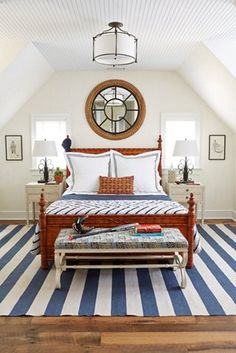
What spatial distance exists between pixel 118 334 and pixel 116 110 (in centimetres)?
395

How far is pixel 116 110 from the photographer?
18.5 feet

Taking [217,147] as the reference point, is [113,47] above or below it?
above

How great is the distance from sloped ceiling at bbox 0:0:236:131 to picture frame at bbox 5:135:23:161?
163 centimetres

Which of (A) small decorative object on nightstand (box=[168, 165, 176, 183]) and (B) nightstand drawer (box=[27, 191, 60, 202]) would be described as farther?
(A) small decorative object on nightstand (box=[168, 165, 176, 183])

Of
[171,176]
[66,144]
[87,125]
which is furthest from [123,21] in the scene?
[171,176]

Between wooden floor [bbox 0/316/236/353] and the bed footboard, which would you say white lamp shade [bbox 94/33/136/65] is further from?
wooden floor [bbox 0/316/236/353]

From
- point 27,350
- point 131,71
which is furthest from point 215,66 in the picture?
point 27,350

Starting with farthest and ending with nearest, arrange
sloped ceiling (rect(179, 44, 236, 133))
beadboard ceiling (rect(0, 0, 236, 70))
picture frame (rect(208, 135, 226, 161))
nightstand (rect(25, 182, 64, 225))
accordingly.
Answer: picture frame (rect(208, 135, 226, 161)), nightstand (rect(25, 182, 64, 225)), sloped ceiling (rect(179, 44, 236, 133)), beadboard ceiling (rect(0, 0, 236, 70))

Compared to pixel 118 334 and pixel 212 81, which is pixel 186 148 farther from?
pixel 118 334

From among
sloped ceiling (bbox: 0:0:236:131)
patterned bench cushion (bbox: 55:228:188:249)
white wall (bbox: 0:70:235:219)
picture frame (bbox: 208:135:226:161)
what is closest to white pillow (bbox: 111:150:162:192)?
white wall (bbox: 0:70:235:219)

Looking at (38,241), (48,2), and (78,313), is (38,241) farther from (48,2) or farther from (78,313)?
(48,2)

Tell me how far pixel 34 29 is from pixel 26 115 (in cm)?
224

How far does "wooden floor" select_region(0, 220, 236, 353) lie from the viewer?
7.25 ft

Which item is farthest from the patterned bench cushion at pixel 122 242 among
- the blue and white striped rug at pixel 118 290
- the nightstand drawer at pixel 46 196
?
A: the nightstand drawer at pixel 46 196
